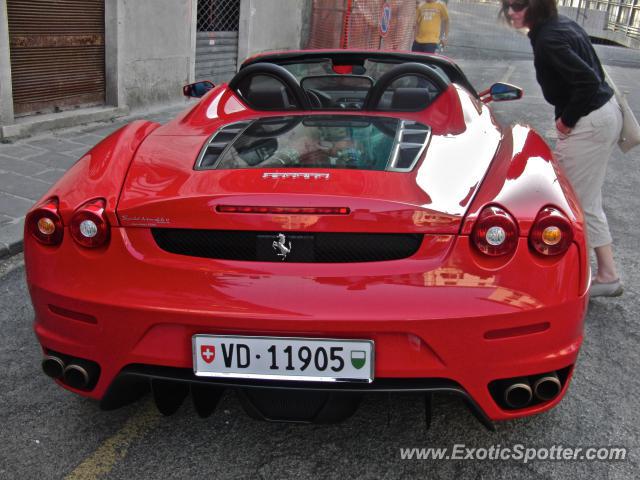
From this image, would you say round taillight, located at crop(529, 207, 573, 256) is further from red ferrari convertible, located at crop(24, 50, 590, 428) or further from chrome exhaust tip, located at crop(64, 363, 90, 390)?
chrome exhaust tip, located at crop(64, 363, 90, 390)

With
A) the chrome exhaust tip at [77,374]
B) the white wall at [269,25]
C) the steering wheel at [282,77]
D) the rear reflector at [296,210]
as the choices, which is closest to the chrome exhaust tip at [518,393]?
the rear reflector at [296,210]

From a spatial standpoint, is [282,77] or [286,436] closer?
[286,436]

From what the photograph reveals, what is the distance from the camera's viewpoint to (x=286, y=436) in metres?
2.61

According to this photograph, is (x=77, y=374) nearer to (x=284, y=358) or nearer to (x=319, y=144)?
(x=284, y=358)

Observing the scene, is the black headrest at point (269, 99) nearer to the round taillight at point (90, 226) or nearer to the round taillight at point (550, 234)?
the round taillight at point (90, 226)

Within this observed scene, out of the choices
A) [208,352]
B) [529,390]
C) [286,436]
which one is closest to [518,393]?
[529,390]

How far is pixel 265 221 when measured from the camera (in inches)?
85.3

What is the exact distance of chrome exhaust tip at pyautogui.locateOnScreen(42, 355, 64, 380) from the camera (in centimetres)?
236

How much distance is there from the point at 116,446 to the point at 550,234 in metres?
1.61

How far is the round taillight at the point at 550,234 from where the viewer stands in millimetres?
2213

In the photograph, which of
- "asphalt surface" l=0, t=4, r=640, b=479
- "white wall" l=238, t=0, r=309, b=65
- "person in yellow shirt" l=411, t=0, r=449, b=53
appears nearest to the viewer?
"asphalt surface" l=0, t=4, r=640, b=479

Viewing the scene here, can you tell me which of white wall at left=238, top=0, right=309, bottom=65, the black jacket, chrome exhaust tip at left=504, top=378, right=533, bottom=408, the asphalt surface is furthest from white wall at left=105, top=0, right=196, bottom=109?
chrome exhaust tip at left=504, top=378, right=533, bottom=408

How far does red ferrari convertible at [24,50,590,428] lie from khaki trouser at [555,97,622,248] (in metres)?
1.61

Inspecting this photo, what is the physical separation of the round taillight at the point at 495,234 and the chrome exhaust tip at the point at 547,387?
42 centimetres
